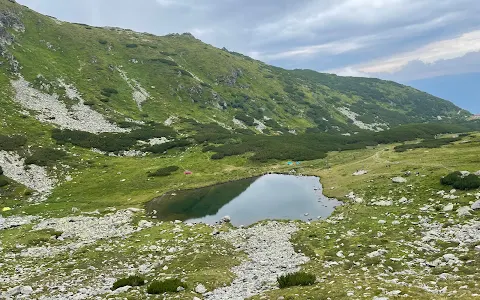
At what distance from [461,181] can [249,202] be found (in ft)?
81.3

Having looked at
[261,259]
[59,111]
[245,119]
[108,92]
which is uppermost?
[108,92]

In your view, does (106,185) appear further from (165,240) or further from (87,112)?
(87,112)

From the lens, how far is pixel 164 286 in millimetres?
18484

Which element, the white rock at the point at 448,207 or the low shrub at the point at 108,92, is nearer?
the white rock at the point at 448,207

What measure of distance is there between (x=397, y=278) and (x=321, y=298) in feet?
16.5

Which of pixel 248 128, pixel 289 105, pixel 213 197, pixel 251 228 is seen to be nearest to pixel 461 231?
pixel 251 228

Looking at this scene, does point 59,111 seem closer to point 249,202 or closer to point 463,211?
point 249,202

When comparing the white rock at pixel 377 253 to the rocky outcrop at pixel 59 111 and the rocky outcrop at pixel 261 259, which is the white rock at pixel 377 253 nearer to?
the rocky outcrop at pixel 261 259

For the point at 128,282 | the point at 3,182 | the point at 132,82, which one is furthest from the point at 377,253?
the point at 132,82

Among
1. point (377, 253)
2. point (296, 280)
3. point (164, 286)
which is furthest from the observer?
point (377, 253)

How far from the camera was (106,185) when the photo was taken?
55.4 metres

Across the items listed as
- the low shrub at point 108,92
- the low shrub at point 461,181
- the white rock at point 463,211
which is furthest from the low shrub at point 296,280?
the low shrub at point 108,92

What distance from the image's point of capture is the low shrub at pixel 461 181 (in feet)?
103

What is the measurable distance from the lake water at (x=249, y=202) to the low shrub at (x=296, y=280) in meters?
17.9
